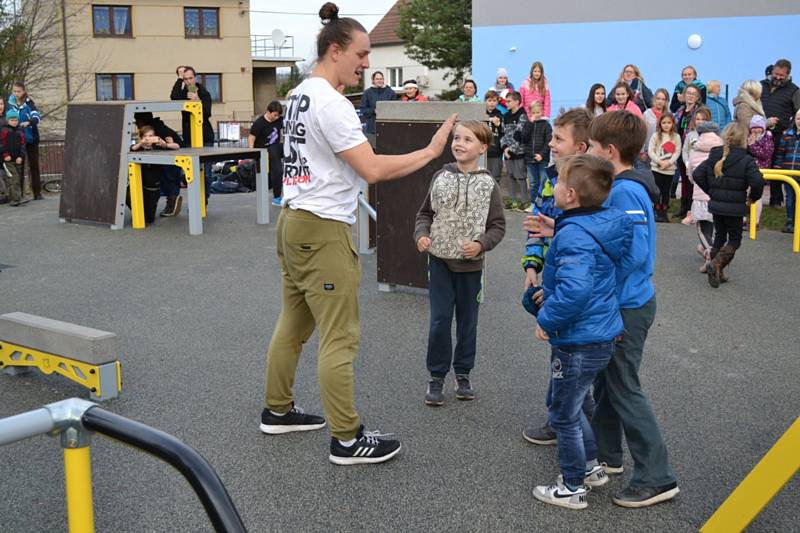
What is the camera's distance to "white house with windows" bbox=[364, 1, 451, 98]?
52938 millimetres

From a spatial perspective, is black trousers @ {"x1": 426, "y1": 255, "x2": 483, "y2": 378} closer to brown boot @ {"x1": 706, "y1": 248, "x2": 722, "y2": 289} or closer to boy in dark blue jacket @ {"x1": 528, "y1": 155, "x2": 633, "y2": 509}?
boy in dark blue jacket @ {"x1": 528, "y1": 155, "x2": 633, "y2": 509}

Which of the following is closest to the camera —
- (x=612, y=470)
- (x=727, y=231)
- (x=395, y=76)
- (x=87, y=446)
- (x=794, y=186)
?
(x=87, y=446)

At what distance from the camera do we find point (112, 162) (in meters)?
11.6

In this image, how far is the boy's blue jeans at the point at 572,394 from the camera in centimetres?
359

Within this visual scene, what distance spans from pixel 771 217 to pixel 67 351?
1025 centimetres

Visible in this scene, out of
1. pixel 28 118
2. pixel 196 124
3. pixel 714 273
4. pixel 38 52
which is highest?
pixel 38 52

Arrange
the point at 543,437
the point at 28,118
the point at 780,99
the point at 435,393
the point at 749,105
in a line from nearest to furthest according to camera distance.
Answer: the point at 543,437, the point at 435,393, the point at 749,105, the point at 780,99, the point at 28,118

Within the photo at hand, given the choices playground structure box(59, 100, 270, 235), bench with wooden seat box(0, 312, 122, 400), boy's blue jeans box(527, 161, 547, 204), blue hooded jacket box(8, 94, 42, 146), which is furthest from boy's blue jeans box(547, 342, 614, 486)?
blue hooded jacket box(8, 94, 42, 146)

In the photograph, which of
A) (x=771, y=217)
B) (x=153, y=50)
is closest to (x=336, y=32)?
(x=771, y=217)

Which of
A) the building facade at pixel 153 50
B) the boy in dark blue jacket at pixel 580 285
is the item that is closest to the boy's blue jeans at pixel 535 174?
the boy in dark blue jacket at pixel 580 285

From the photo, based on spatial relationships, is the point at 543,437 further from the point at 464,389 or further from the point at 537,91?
the point at 537,91

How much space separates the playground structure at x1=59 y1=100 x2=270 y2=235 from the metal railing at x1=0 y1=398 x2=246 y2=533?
29.9ft

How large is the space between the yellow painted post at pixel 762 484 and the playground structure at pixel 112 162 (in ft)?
28.5

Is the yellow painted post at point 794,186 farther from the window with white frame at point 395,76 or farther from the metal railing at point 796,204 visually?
the window with white frame at point 395,76
